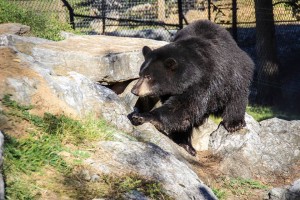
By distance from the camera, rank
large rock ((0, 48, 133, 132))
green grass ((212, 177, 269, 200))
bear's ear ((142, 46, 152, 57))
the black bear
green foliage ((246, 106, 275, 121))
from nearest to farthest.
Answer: large rock ((0, 48, 133, 132)), green grass ((212, 177, 269, 200)), the black bear, bear's ear ((142, 46, 152, 57)), green foliage ((246, 106, 275, 121))

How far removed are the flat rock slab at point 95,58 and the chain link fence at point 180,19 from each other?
4584mm

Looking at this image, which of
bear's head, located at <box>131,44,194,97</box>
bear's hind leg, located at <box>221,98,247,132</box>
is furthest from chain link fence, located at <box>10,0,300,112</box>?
bear's head, located at <box>131,44,194,97</box>

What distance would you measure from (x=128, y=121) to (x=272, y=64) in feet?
23.7

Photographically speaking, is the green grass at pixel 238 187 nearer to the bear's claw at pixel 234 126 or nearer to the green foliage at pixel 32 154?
the bear's claw at pixel 234 126

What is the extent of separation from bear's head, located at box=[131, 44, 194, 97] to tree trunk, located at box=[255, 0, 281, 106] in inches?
221

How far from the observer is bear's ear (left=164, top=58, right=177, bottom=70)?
25.0ft

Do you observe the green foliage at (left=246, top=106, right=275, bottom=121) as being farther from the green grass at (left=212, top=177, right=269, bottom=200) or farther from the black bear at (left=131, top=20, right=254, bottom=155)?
the green grass at (left=212, top=177, right=269, bottom=200)

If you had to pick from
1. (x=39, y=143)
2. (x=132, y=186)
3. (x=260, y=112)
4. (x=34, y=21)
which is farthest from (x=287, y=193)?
(x=34, y=21)

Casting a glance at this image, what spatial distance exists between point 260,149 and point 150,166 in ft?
10.3

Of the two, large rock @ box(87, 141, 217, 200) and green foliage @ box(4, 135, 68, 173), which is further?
large rock @ box(87, 141, 217, 200)

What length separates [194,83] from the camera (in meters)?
7.66

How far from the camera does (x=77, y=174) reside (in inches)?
191

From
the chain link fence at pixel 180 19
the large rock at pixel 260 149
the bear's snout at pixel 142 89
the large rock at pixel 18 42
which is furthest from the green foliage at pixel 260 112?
the large rock at pixel 18 42

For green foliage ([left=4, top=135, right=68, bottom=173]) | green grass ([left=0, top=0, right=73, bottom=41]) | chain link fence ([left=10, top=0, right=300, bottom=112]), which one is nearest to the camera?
green foliage ([left=4, top=135, right=68, bottom=173])
